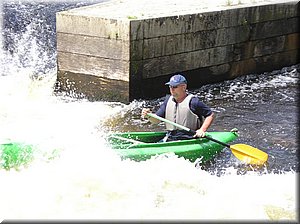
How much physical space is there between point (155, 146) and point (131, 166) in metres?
0.44

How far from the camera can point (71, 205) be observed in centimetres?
645

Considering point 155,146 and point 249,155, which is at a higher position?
point 155,146

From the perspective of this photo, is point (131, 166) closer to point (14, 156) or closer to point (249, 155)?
point (14, 156)

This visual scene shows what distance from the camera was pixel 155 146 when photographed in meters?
7.72

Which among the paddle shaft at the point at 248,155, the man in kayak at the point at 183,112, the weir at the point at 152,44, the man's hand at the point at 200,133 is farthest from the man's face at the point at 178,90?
the weir at the point at 152,44

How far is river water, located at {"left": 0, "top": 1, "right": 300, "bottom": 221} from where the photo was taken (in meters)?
6.45

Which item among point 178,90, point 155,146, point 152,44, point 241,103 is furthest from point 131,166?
point 241,103

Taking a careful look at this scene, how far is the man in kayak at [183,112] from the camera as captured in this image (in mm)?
7805

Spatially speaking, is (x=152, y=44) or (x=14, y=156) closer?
(x=14, y=156)

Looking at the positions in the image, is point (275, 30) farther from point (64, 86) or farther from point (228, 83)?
point (64, 86)

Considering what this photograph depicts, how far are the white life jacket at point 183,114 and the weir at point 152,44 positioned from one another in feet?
9.16

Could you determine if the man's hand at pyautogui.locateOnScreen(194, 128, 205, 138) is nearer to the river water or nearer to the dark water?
the river water

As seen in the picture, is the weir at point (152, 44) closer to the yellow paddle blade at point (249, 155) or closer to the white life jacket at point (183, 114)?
the white life jacket at point (183, 114)

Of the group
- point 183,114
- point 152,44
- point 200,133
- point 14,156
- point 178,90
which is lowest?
point 14,156
